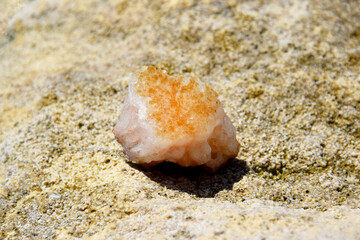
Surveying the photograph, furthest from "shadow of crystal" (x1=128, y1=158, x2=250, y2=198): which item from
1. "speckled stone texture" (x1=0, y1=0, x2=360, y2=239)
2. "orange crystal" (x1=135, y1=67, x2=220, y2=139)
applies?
"orange crystal" (x1=135, y1=67, x2=220, y2=139)

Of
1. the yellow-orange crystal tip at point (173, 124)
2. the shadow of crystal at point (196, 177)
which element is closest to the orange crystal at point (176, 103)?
the yellow-orange crystal tip at point (173, 124)

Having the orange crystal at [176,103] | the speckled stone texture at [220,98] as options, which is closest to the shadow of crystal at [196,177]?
the speckled stone texture at [220,98]

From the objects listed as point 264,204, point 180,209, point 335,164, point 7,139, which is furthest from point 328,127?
point 7,139

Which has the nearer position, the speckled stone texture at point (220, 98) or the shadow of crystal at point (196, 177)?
the speckled stone texture at point (220, 98)

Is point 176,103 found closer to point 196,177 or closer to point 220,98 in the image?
point 196,177

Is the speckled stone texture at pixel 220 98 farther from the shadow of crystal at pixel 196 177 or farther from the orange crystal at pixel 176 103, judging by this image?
the orange crystal at pixel 176 103

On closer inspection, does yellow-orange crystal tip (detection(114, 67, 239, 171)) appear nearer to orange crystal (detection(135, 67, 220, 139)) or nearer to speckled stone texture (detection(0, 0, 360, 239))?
orange crystal (detection(135, 67, 220, 139))

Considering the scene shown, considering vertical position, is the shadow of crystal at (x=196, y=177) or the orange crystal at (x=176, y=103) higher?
the orange crystal at (x=176, y=103)

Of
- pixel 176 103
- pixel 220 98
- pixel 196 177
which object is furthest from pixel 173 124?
pixel 220 98
